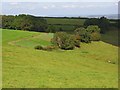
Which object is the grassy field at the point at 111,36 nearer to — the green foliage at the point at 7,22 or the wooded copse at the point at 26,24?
the wooded copse at the point at 26,24

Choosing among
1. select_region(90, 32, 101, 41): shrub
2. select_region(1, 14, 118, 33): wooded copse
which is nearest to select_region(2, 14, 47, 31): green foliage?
select_region(1, 14, 118, 33): wooded copse

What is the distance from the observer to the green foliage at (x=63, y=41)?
78.9 meters

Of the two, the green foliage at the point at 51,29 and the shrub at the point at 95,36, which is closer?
the shrub at the point at 95,36

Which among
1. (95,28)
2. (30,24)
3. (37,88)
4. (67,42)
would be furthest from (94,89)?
(30,24)

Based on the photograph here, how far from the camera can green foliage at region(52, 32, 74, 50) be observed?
259ft

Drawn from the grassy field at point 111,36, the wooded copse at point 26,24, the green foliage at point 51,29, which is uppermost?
the wooded copse at point 26,24

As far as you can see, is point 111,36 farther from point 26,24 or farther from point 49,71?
point 49,71

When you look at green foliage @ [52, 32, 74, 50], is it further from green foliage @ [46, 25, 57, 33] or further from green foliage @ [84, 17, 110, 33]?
green foliage @ [84, 17, 110, 33]

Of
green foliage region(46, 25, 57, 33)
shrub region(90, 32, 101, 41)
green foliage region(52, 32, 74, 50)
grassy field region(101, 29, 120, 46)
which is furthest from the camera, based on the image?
green foliage region(46, 25, 57, 33)

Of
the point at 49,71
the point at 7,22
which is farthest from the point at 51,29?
the point at 49,71

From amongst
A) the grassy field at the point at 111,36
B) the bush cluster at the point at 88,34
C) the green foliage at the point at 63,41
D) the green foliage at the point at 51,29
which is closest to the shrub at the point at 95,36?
the bush cluster at the point at 88,34

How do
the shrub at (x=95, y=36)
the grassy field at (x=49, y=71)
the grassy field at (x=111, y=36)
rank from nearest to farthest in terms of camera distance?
1. the grassy field at (x=49, y=71)
2. the shrub at (x=95, y=36)
3. the grassy field at (x=111, y=36)

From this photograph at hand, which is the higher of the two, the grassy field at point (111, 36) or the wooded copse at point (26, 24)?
the wooded copse at point (26, 24)

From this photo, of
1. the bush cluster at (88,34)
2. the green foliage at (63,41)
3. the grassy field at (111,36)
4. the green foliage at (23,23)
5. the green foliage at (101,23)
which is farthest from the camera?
the green foliage at (101,23)
